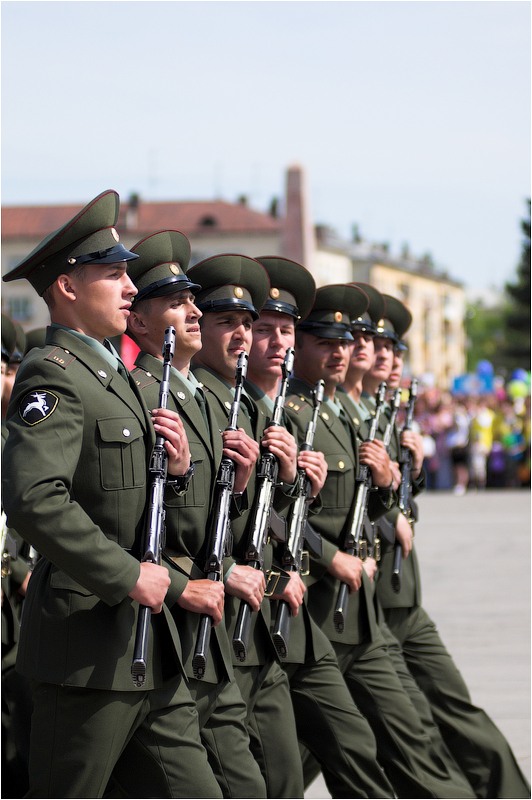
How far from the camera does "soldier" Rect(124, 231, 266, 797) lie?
16.2ft

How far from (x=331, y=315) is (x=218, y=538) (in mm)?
2427

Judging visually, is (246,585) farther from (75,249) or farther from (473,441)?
(473,441)

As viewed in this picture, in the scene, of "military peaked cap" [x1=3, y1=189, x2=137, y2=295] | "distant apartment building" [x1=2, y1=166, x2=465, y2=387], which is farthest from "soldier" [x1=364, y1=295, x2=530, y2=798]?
"distant apartment building" [x1=2, y1=166, x2=465, y2=387]

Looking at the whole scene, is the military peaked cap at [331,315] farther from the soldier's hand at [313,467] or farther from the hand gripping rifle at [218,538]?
the hand gripping rifle at [218,538]

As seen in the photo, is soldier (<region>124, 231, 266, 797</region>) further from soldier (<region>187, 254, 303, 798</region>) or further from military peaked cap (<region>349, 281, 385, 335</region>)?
military peaked cap (<region>349, 281, 385, 335</region>)

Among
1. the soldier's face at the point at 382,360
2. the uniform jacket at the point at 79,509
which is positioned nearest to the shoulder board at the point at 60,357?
the uniform jacket at the point at 79,509

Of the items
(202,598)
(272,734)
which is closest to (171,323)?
(202,598)

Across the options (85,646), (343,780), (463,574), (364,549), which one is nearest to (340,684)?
(343,780)

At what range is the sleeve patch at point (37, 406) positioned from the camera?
436cm

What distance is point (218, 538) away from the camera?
498 cm

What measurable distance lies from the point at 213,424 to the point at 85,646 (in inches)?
45.2

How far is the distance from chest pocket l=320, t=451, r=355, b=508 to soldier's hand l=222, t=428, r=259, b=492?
1.59 m

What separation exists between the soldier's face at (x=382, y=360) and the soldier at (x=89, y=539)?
3.65 m

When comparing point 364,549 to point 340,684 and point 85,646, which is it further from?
point 85,646
